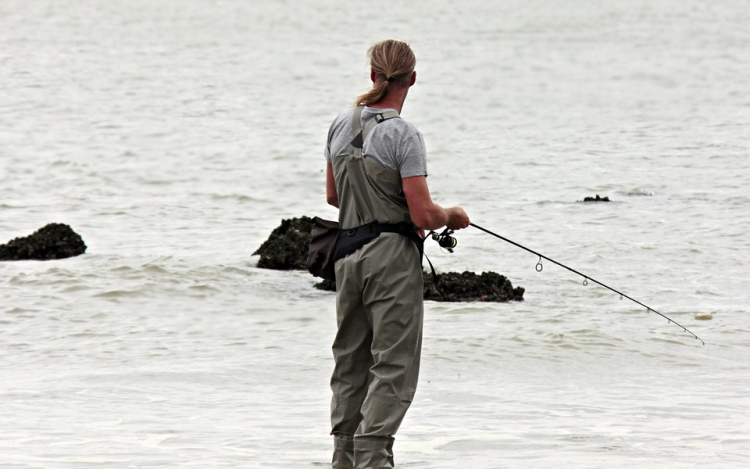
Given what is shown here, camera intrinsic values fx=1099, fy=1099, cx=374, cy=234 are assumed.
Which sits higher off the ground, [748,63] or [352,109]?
[748,63]

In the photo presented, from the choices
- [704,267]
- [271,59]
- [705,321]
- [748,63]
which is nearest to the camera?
[705,321]

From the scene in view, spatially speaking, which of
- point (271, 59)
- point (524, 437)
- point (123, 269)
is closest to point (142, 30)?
point (271, 59)

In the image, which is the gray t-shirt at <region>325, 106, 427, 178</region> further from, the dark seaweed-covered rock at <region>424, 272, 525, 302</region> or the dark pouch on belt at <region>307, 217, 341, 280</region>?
the dark seaweed-covered rock at <region>424, 272, 525, 302</region>

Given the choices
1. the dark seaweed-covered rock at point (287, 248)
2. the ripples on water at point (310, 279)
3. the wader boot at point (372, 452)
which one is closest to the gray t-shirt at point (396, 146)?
the wader boot at point (372, 452)

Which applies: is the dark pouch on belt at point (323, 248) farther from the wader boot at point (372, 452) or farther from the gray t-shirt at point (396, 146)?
the wader boot at point (372, 452)

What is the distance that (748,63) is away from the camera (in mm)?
39781

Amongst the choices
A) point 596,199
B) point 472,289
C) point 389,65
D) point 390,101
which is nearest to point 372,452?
point 390,101

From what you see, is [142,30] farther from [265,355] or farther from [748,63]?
[265,355]

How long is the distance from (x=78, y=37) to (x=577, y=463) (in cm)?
4510

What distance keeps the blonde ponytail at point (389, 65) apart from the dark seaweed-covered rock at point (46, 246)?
9.32m

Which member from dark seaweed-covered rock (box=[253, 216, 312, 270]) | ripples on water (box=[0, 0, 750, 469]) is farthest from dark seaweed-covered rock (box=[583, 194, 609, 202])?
dark seaweed-covered rock (box=[253, 216, 312, 270])

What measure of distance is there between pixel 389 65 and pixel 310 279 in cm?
813

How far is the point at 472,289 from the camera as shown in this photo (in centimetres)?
1148

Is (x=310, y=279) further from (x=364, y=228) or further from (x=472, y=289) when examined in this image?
(x=364, y=228)
